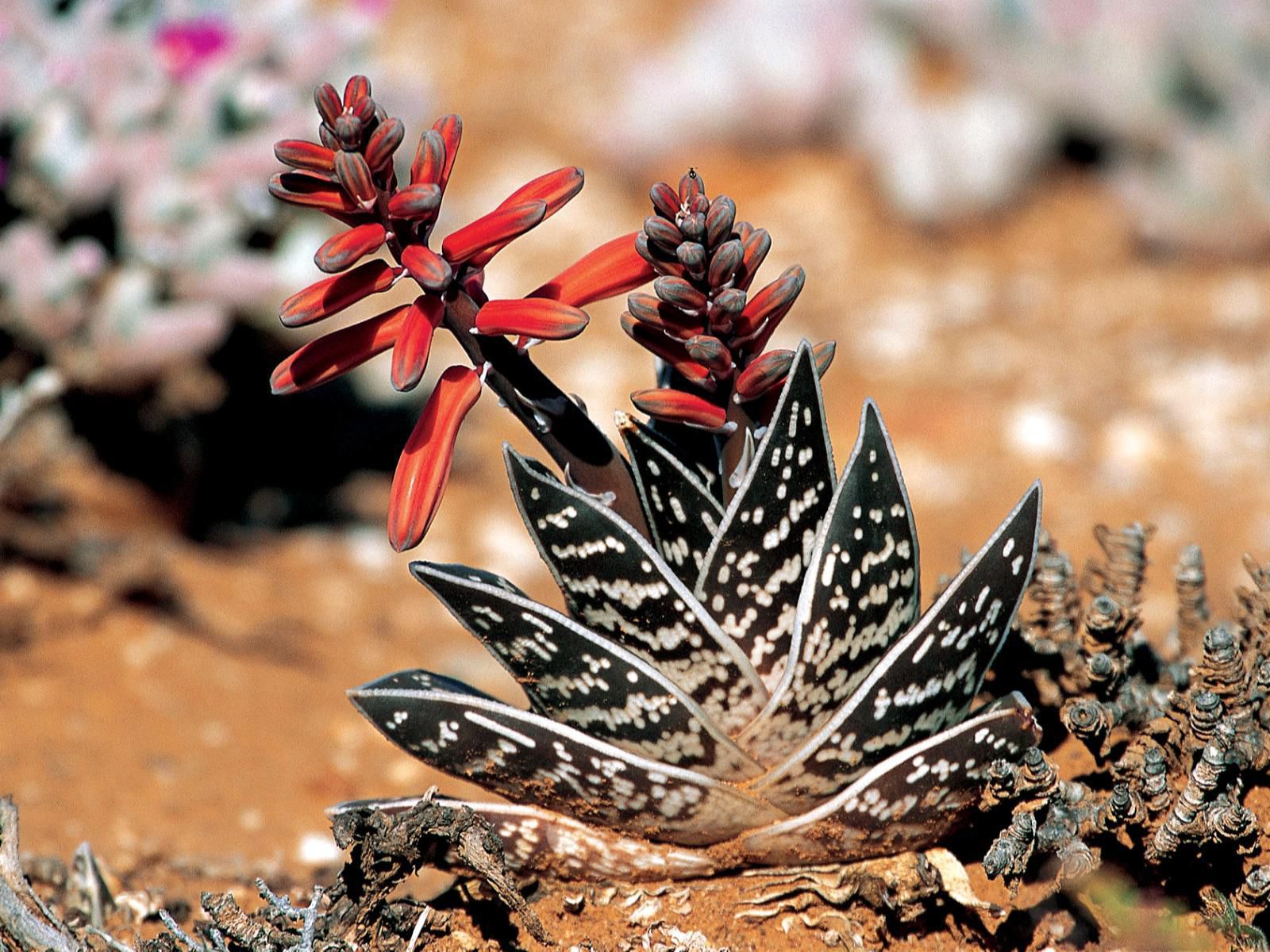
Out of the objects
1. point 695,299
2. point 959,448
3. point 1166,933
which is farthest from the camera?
point 959,448

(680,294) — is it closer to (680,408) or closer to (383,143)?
(680,408)

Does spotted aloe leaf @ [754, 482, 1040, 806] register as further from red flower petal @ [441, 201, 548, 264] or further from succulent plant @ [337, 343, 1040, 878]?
red flower petal @ [441, 201, 548, 264]

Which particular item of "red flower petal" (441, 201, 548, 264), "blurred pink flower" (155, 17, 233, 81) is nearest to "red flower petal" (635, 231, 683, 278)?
"red flower petal" (441, 201, 548, 264)

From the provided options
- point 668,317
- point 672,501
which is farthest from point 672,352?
point 672,501

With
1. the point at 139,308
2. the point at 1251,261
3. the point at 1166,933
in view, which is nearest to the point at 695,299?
the point at 1166,933

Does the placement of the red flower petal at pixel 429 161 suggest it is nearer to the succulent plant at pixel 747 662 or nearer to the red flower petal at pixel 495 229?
the red flower petal at pixel 495 229

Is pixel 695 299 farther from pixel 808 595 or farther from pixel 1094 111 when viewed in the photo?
pixel 1094 111
